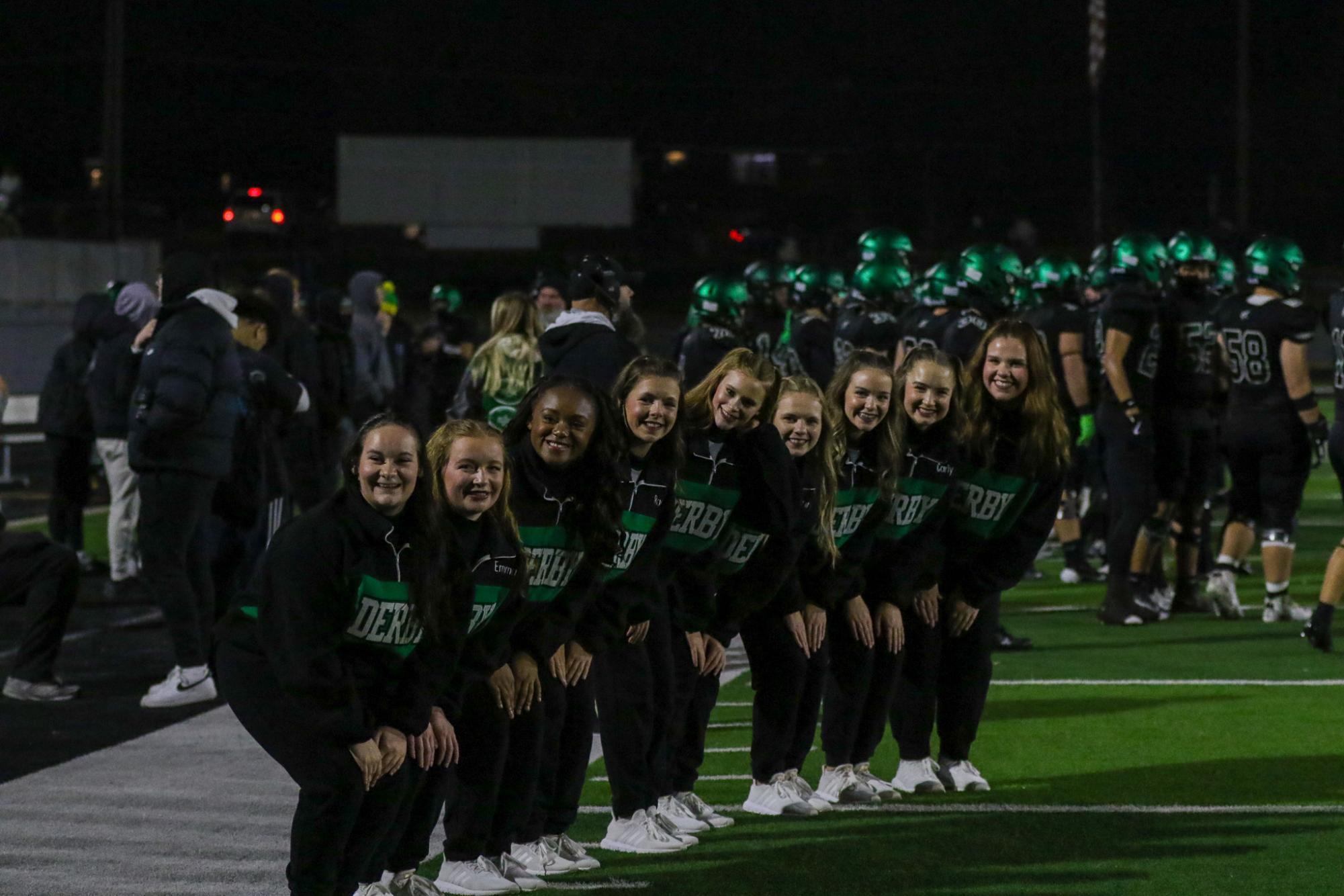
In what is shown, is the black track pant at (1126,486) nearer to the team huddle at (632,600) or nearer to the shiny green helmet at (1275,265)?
the shiny green helmet at (1275,265)

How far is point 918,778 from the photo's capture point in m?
7.25

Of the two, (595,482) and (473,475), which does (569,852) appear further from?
(473,475)

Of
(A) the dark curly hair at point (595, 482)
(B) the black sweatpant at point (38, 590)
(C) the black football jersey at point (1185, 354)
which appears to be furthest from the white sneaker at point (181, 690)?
(C) the black football jersey at point (1185, 354)

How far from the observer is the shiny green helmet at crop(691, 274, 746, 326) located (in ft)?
38.1

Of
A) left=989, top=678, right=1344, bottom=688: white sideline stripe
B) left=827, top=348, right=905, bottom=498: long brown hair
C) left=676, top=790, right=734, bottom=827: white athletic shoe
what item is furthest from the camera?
left=989, top=678, right=1344, bottom=688: white sideline stripe

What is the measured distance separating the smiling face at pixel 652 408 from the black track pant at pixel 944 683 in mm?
1516

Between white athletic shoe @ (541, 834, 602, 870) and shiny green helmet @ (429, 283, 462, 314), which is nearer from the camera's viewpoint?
white athletic shoe @ (541, 834, 602, 870)

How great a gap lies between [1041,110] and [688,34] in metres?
11.8

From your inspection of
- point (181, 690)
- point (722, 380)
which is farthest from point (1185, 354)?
point (181, 690)

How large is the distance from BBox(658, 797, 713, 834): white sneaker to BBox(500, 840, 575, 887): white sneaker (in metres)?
0.54

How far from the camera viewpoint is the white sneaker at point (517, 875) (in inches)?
232

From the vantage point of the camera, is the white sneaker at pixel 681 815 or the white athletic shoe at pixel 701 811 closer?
the white sneaker at pixel 681 815

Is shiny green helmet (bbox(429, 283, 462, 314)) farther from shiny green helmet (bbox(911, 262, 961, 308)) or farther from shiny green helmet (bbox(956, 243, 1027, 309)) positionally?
shiny green helmet (bbox(956, 243, 1027, 309))

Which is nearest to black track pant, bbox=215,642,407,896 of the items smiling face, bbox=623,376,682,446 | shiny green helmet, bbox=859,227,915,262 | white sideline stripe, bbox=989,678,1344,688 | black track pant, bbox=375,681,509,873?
black track pant, bbox=375,681,509,873
